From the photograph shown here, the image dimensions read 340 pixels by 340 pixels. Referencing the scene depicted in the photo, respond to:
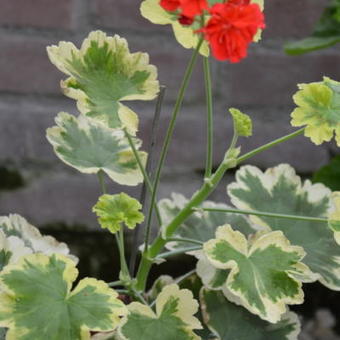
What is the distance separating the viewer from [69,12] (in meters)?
0.91

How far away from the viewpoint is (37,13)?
905 mm

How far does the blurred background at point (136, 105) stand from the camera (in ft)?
2.99

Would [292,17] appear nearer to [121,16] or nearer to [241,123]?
[121,16]

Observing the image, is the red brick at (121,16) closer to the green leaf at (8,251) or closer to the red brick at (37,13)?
the red brick at (37,13)

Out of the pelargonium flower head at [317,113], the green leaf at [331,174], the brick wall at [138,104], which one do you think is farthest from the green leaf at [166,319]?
the brick wall at [138,104]

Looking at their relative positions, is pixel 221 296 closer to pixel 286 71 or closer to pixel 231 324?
pixel 231 324

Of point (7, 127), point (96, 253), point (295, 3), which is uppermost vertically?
point (295, 3)

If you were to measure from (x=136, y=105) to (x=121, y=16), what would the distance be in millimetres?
127

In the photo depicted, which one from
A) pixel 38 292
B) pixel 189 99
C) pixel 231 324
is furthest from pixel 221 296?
pixel 189 99

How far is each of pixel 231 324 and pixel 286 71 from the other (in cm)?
54

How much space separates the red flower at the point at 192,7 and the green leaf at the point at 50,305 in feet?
0.61

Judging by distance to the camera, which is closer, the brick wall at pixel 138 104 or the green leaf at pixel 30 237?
the green leaf at pixel 30 237

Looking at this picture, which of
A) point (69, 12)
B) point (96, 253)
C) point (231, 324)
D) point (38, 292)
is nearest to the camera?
point (38, 292)

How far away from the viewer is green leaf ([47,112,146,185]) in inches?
21.3
